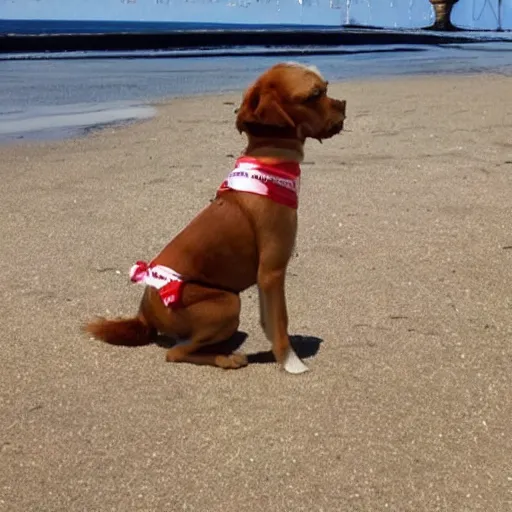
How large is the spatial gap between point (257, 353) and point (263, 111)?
101 cm

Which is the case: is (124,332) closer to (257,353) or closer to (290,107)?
(257,353)

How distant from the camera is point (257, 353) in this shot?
3781 mm

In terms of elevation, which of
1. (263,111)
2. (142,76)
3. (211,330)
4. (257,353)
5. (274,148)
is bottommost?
(142,76)

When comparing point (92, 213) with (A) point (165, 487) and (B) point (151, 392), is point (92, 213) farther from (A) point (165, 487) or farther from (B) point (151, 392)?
(A) point (165, 487)

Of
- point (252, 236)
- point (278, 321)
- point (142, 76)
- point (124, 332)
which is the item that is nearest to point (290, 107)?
point (252, 236)

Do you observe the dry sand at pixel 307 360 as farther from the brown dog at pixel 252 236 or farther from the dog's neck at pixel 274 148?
the dog's neck at pixel 274 148

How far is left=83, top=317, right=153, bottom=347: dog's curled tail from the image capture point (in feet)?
12.5

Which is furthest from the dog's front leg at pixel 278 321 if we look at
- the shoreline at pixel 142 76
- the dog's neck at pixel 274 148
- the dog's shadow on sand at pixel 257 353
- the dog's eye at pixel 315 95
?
the shoreline at pixel 142 76

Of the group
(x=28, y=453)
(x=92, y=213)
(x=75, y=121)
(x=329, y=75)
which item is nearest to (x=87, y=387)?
(x=28, y=453)

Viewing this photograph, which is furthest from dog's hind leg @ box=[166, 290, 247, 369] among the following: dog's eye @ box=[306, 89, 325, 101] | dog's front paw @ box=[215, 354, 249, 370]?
dog's eye @ box=[306, 89, 325, 101]

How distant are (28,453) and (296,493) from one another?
88cm

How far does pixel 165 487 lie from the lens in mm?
2809

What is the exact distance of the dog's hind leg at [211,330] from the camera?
11.7ft

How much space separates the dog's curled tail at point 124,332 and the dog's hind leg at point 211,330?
0.19 meters
